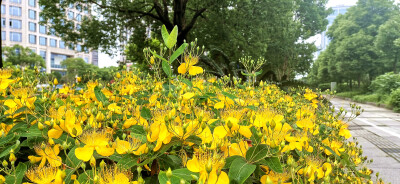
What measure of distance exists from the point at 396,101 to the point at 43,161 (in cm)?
1340

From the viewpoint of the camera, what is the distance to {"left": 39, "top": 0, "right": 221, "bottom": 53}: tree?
8094mm

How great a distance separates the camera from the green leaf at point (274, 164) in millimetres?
673

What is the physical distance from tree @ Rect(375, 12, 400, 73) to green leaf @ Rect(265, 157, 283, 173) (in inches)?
784

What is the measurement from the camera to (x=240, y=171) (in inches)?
25.3

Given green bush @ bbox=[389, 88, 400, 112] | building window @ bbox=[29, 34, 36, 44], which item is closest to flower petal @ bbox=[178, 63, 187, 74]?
green bush @ bbox=[389, 88, 400, 112]

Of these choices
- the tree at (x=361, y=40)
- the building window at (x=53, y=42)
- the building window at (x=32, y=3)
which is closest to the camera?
the tree at (x=361, y=40)

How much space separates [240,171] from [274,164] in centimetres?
11

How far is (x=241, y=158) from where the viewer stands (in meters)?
0.71

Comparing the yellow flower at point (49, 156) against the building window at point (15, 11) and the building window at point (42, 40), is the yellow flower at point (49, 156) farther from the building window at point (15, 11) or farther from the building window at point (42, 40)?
the building window at point (42, 40)

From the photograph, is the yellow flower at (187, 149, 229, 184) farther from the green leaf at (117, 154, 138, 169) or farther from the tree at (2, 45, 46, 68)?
the tree at (2, 45, 46, 68)

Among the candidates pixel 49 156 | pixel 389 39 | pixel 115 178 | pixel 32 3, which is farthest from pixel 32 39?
pixel 115 178

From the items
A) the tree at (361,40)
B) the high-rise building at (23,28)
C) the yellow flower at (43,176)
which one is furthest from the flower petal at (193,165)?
the high-rise building at (23,28)

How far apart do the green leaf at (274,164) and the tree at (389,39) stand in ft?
65.4

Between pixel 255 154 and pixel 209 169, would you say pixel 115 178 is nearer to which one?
pixel 209 169
